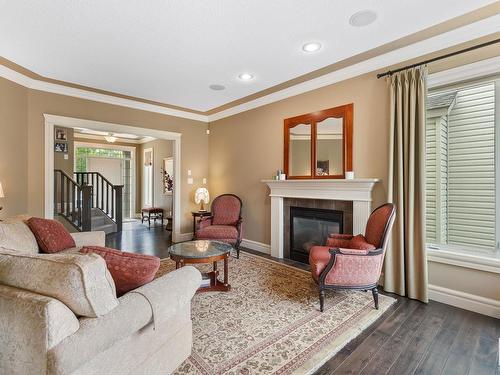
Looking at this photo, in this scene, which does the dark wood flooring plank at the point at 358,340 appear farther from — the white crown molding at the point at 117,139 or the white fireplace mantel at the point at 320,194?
the white crown molding at the point at 117,139

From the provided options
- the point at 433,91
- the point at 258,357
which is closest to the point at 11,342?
the point at 258,357

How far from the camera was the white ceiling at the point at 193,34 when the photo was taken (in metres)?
2.33

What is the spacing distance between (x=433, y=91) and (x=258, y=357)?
10.5 feet

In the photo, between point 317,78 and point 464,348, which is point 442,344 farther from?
point 317,78

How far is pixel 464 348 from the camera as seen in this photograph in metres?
2.03

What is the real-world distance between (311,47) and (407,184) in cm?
188

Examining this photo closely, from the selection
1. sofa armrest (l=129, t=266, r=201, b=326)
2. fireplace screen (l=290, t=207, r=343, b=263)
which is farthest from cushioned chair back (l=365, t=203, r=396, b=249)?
sofa armrest (l=129, t=266, r=201, b=326)

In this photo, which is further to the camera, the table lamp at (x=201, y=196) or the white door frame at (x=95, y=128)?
the table lamp at (x=201, y=196)

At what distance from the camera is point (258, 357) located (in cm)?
191

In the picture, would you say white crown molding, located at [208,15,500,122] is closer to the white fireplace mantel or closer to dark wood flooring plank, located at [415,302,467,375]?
the white fireplace mantel

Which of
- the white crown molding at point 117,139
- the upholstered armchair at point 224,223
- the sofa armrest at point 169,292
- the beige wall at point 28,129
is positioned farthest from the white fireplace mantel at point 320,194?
the white crown molding at point 117,139

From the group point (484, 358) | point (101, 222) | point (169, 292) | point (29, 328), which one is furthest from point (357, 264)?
point (101, 222)

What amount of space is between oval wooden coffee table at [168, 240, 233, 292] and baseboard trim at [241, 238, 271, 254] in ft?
5.23

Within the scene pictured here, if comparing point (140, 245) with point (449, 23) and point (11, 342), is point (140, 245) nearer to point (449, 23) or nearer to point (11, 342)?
point (11, 342)
